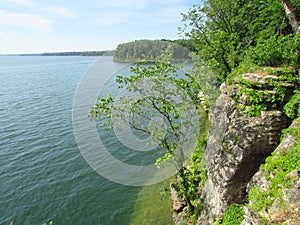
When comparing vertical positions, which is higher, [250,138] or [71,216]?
[250,138]

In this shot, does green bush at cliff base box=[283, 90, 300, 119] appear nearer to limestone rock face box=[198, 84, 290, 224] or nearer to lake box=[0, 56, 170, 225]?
limestone rock face box=[198, 84, 290, 224]

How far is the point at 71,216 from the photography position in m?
16.5

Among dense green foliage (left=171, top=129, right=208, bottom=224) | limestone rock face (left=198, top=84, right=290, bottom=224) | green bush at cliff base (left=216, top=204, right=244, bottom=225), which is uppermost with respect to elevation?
limestone rock face (left=198, top=84, right=290, bottom=224)

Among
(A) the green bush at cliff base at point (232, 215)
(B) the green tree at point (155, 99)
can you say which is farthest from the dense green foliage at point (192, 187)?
(A) the green bush at cliff base at point (232, 215)

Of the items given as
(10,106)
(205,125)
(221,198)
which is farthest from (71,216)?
(10,106)

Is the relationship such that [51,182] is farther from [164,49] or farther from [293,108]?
[293,108]

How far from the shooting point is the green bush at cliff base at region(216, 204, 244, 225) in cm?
940

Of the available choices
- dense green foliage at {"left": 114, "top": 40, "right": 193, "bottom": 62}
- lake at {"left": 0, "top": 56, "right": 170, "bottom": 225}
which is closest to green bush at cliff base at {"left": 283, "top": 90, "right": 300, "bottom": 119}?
dense green foliage at {"left": 114, "top": 40, "right": 193, "bottom": 62}

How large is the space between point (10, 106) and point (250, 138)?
42.1 metres

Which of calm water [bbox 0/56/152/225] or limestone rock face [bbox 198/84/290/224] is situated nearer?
limestone rock face [bbox 198/84/290/224]

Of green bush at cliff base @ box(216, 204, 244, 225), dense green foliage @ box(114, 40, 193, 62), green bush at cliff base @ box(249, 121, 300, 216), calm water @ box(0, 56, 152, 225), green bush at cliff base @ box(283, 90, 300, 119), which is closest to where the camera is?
green bush at cliff base @ box(249, 121, 300, 216)

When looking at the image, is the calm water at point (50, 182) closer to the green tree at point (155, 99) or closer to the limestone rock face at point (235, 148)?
the green tree at point (155, 99)

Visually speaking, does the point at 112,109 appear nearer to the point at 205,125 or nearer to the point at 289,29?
the point at 289,29

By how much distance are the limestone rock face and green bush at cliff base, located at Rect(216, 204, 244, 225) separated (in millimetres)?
369
